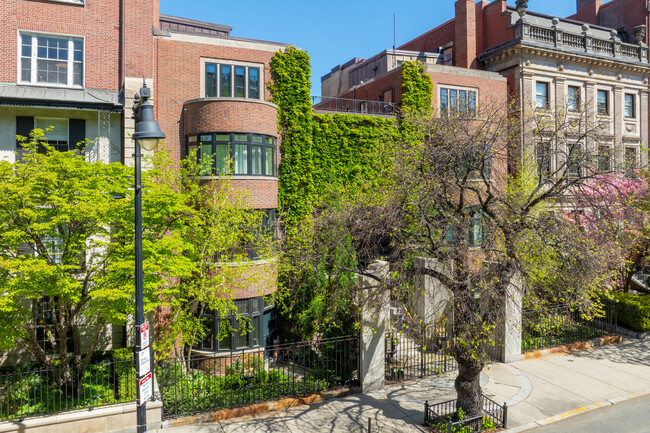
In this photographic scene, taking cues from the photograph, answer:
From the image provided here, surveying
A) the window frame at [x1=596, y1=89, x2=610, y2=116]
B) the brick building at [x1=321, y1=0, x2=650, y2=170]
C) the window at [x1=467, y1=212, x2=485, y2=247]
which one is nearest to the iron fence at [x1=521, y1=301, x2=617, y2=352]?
the window at [x1=467, y1=212, x2=485, y2=247]

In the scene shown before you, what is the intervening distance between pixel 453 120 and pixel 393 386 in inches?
358

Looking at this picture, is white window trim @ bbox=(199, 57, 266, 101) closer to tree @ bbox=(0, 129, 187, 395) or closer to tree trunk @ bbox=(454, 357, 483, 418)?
tree @ bbox=(0, 129, 187, 395)

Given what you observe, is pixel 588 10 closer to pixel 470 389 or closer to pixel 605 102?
pixel 605 102

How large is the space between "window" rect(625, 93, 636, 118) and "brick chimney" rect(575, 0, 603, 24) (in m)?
8.28

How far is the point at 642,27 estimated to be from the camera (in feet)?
112

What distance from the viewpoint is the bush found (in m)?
21.5

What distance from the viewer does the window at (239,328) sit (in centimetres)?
1906

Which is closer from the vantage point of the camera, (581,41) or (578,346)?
(578,346)

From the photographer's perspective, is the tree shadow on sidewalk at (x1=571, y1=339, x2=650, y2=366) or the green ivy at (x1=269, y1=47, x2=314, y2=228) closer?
the tree shadow on sidewalk at (x1=571, y1=339, x2=650, y2=366)

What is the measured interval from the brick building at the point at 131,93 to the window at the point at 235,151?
1.7 inches

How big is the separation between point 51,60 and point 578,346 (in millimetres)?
25131

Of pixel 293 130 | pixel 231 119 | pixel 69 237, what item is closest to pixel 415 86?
pixel 293 130

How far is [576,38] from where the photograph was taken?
31.4 m

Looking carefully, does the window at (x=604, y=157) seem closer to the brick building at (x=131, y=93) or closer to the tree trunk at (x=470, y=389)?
the tree trunk at (x=470, y=389)
